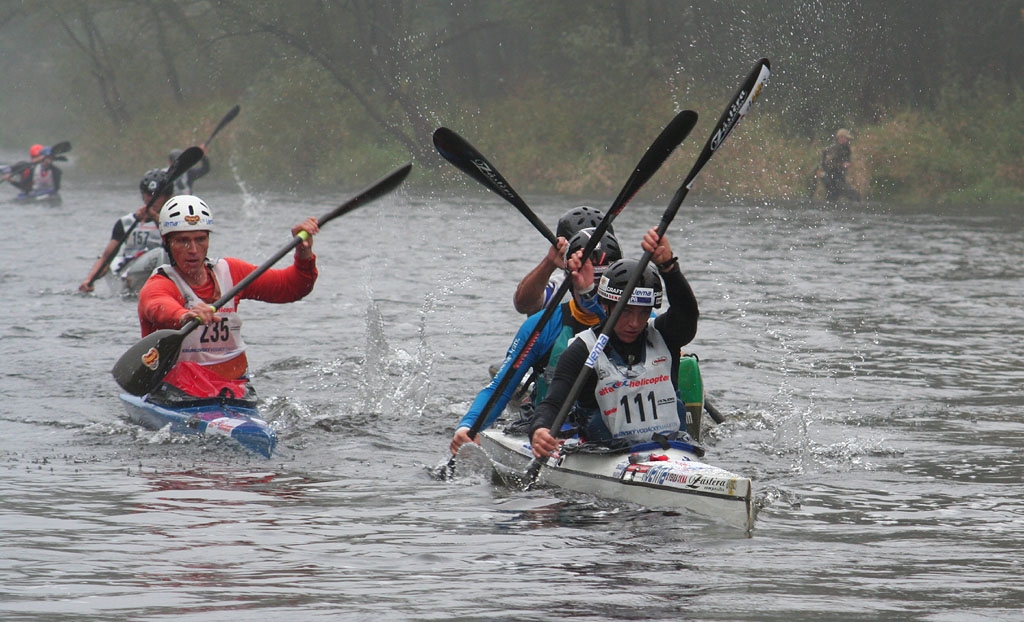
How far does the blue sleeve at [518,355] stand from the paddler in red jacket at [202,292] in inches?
69.7

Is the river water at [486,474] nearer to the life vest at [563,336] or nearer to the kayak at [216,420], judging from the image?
the kayak at [216,420]

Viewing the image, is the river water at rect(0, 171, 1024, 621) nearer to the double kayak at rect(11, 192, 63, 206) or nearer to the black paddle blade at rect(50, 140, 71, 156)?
the black paddle blade at rect(50, 140, 71, 156)

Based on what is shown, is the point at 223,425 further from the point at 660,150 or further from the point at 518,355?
the point at 660,150

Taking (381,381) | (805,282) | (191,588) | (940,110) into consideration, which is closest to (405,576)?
(191,588)

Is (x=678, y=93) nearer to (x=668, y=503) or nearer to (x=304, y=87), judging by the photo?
(x=304, y=87)

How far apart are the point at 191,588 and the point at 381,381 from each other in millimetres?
6653

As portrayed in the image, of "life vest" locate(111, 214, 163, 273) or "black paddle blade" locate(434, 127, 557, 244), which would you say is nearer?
"black paddle blade" locate(434, 127, 557, 244)

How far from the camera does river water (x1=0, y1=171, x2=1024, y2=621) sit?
6016mm

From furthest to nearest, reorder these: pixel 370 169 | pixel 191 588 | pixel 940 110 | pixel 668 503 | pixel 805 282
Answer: pixel 370 169 → pixel 940 110 → pixel 805 282 → pixel 668 503 → pixel 191 588

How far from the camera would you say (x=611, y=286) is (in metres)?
7.77

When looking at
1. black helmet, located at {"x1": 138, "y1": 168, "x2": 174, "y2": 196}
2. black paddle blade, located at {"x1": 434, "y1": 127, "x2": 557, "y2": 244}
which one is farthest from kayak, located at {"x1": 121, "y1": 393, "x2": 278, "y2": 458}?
black helmet, located at {"x1": 138, "y1": 168, "x2": 174, "y2": 196}

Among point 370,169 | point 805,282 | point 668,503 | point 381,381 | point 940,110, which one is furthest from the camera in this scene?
point 370,169

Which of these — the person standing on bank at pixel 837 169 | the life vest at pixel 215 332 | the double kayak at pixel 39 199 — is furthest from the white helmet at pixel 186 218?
the double kayak at pixel 39 199

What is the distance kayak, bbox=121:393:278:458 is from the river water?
0.12m
